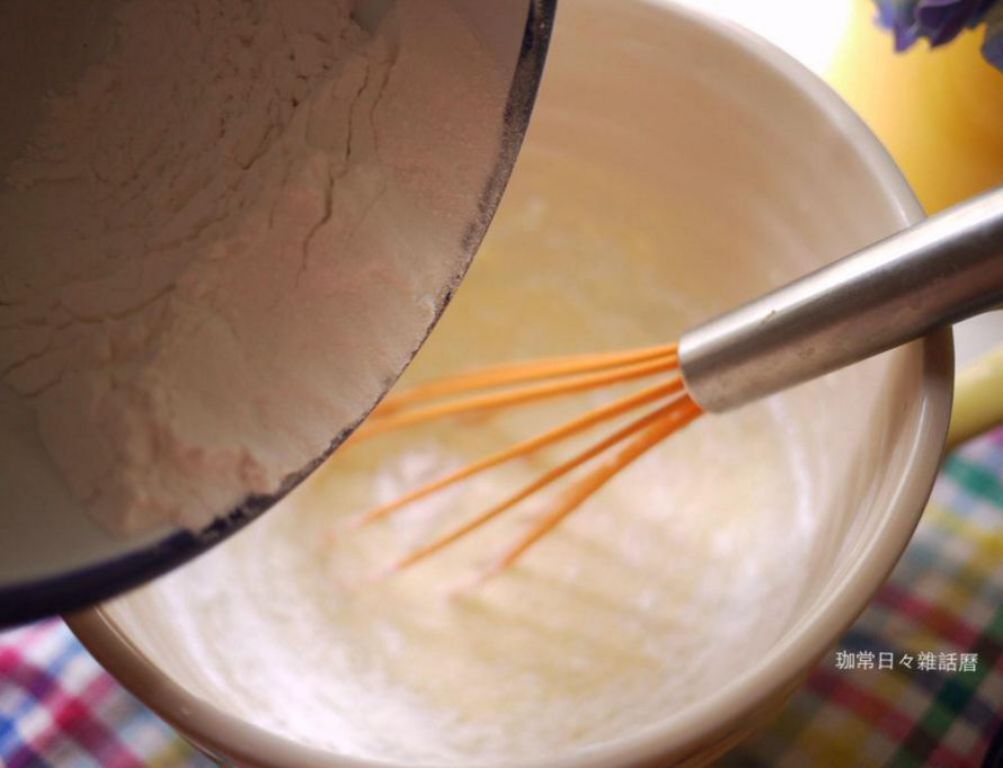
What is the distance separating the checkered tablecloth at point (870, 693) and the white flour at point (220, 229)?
0.17 meters

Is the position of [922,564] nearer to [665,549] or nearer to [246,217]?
[665,549]

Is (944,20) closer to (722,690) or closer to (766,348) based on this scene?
(766,348)

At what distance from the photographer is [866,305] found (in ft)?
1.19

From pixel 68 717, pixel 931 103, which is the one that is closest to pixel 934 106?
pixel 931 103

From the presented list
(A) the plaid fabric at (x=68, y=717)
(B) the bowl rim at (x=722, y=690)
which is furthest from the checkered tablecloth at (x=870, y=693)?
(B) the bowl rim at (x=722, y=690)

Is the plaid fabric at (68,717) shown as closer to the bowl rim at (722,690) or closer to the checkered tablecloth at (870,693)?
the checkered tablecloth at (870,693)

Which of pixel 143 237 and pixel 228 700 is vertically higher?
pixel 143 237

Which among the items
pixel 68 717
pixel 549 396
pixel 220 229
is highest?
pixel 220 229

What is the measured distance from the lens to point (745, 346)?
1.31ft

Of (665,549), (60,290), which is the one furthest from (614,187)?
(60,290)

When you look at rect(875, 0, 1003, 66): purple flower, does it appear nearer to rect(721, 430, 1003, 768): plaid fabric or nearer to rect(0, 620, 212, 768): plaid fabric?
rect(721, 430, 1003, 768): plaid fabric

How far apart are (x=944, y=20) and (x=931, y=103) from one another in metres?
0.08

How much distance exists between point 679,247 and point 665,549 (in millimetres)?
144

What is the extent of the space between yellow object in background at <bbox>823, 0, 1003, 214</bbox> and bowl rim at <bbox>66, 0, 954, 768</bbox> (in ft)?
Answer: 0.64
